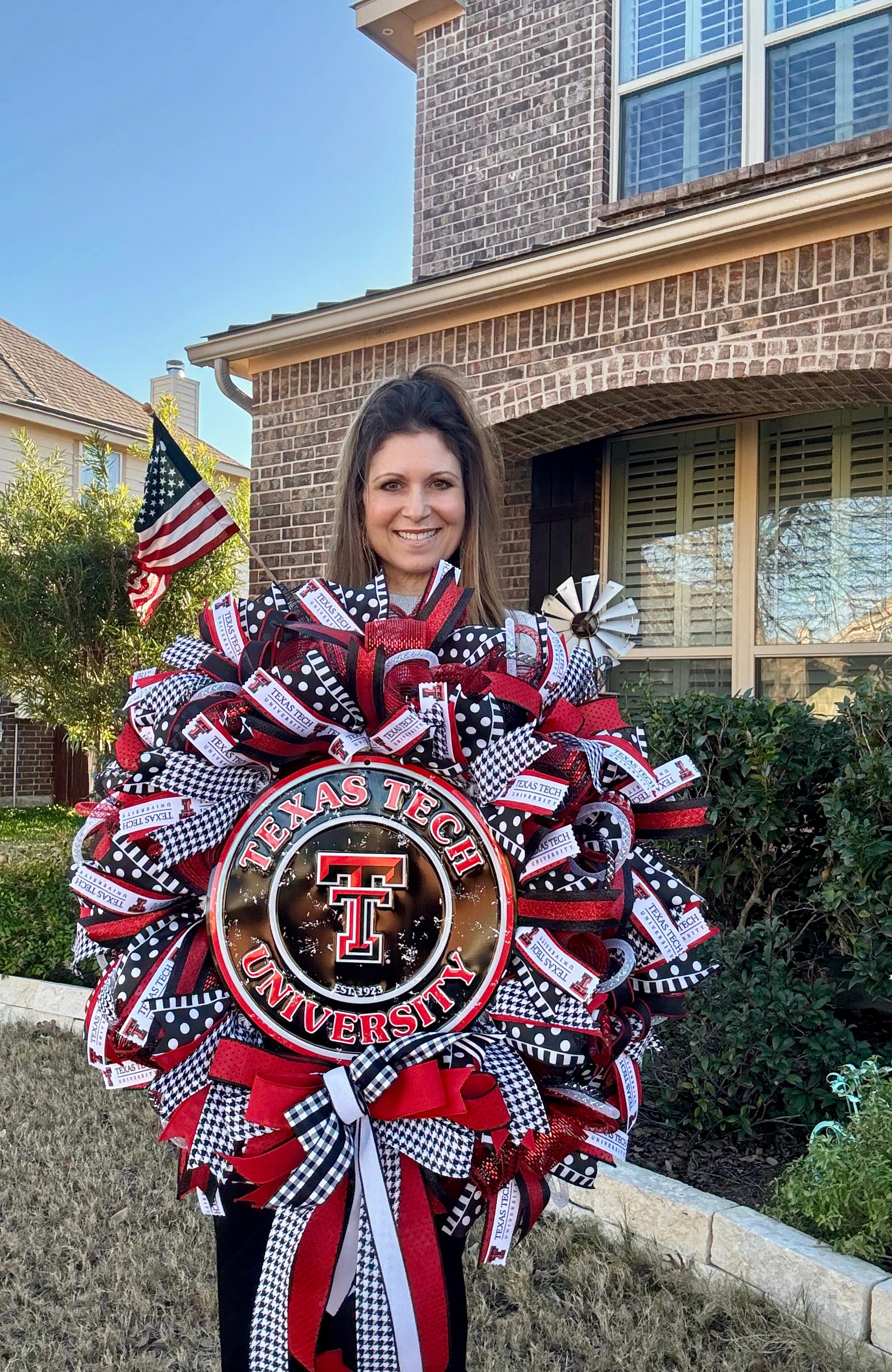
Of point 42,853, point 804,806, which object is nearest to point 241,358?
point 42,853

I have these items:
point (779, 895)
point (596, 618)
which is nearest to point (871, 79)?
point (596, 618)

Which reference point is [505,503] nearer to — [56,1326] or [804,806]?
[804,806]

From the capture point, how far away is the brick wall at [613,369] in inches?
189

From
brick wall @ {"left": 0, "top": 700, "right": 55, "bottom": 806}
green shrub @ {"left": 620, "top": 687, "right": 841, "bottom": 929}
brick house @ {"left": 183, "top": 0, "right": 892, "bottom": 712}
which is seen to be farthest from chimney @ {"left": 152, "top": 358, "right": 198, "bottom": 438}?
green shrub @ {"left": 620, "top": 687, "right": 841, "bottom": 929}

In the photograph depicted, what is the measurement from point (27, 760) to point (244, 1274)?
13.7 m

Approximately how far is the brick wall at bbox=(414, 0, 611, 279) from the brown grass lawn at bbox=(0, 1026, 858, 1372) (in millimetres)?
4995

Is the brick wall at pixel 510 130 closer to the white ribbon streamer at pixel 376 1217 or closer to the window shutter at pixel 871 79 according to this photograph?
the window shutter at pixel 871 79

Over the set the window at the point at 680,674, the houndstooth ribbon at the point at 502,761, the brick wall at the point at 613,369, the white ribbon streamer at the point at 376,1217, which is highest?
the brick wall at the point at 613,369

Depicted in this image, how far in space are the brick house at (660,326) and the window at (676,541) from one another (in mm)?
13

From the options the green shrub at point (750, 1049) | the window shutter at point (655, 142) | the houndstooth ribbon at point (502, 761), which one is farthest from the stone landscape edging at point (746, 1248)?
the window shutter at point (655, 142)

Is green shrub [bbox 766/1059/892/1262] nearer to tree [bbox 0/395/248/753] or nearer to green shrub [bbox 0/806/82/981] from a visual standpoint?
green shrub [bbox 0/806/82/981]

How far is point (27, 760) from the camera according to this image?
14008mm

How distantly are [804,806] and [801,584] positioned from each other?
2.93m

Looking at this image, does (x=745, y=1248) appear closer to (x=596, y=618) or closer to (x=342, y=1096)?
(x=342, y=1096)
